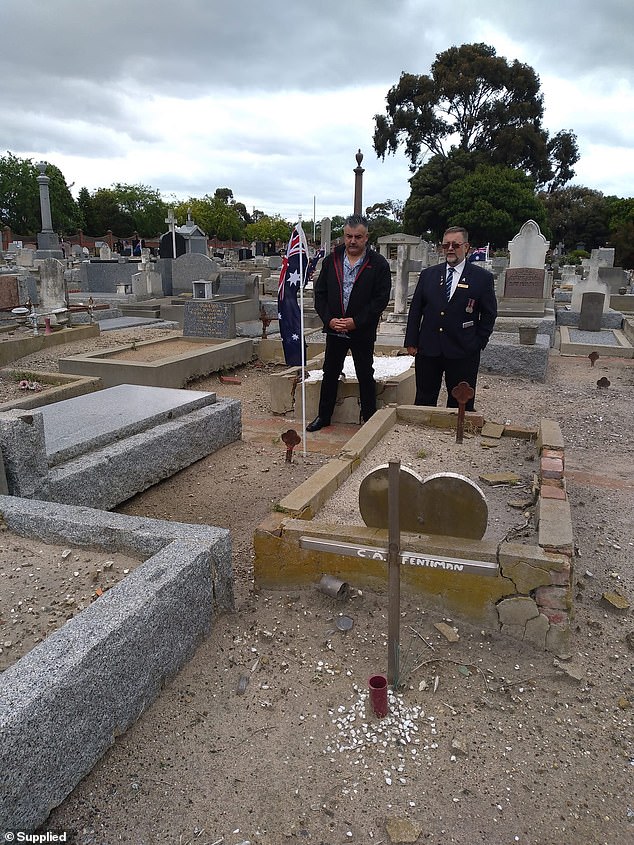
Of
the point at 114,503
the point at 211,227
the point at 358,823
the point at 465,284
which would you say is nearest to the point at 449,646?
the point at 358,823

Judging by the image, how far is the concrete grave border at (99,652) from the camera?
1743 mm

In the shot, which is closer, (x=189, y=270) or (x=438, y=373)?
(x=438, y=373)

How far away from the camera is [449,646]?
2613mm

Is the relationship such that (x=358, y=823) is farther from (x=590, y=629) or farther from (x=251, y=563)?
(x=251, y=563)

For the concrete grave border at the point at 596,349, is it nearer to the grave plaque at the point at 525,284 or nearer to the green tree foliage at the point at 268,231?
the grave plaque at the point at 525,284

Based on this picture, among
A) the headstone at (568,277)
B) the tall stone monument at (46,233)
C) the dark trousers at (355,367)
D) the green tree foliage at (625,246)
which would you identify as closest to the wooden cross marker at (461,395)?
the dark trousers at (355,367)

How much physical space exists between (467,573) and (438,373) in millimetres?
2787

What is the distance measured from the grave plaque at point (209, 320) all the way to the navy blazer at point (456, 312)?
485 cm

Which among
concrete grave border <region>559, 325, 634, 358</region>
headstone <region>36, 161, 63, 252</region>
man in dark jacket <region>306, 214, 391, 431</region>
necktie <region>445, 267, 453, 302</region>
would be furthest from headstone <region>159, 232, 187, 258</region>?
necktie <region>445, 267, 453, 302</region>

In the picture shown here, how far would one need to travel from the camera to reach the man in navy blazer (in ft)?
16.1

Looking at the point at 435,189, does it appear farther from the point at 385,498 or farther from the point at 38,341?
the point at 385,498

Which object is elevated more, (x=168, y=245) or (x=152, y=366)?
(x=168, y=245)

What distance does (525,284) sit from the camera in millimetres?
13867

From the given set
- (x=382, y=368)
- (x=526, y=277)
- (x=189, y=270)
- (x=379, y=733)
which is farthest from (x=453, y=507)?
(x=189, y=270)
